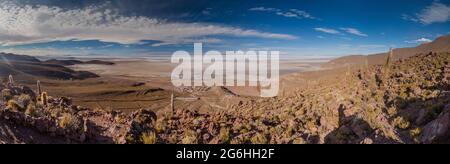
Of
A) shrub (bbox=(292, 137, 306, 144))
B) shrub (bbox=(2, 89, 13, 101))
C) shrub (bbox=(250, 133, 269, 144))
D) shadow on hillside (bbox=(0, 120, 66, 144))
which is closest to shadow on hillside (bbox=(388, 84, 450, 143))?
shrub (bbox=(292, 137, 306, 144))

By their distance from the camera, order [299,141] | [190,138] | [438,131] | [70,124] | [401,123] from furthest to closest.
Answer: [401,123]
[190,138]
[70,124]
[299,141]
[438,131]

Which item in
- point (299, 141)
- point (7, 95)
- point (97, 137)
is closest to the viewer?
point (299, 141)

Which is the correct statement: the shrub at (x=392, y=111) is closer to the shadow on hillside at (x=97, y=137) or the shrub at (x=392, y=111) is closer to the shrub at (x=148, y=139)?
the shrub at (x=148, y=139)

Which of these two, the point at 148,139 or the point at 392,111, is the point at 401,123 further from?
the point at 148,139

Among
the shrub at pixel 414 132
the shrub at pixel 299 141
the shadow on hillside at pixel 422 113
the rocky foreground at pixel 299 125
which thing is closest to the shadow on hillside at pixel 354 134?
the rocky foreground at pixel 299 125

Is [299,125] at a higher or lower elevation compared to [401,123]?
lower

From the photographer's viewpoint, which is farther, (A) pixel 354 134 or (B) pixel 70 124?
(A) pixel 354 134

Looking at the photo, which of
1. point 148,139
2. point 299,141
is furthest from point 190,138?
point 299,141

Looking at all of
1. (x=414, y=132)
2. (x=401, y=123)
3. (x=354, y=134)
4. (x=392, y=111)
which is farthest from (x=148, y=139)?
(x=392, y=111)

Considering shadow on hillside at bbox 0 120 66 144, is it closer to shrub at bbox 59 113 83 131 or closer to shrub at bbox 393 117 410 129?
shrub at bbox 59 113 83 131

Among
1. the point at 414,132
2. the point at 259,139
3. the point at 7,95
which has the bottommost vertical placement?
the point at 259,139
